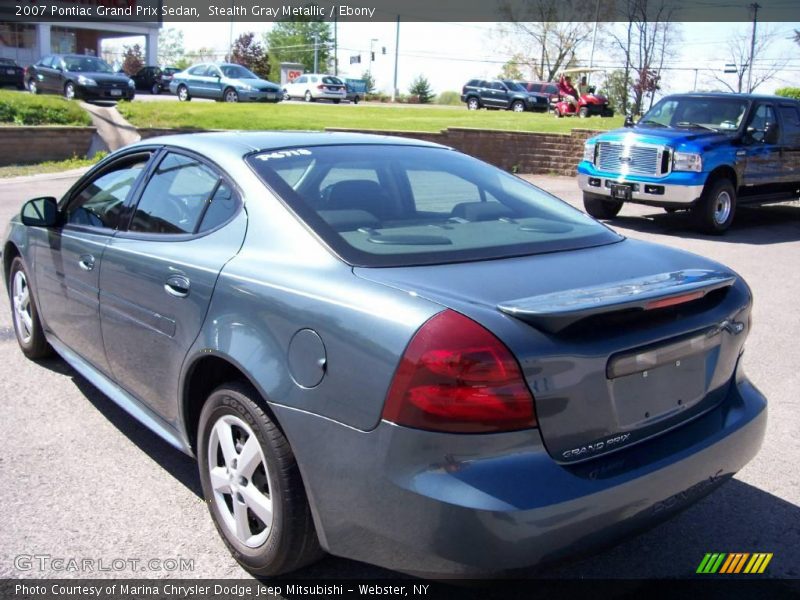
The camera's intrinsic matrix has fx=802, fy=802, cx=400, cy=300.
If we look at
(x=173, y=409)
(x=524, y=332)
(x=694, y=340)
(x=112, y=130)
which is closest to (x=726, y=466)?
(x=694, y=340)

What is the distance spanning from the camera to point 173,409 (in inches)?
130

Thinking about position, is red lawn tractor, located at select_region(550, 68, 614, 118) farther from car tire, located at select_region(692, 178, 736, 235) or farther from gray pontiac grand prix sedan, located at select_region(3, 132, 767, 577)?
gray pontiac grand prix sedan, located at select_region(3, 132, 767, 577)

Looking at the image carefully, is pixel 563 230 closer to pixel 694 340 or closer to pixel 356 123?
pixel 694 340

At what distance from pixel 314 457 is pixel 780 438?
2.91m

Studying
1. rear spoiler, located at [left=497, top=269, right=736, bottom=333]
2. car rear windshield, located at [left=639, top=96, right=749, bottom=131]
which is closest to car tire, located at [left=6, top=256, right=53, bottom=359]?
rear spoiler, located at [left=497, top=269, right=736, bottom=333]

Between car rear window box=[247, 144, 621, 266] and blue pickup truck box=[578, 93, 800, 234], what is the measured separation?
26.3ft

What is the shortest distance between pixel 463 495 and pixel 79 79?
90.4 feet

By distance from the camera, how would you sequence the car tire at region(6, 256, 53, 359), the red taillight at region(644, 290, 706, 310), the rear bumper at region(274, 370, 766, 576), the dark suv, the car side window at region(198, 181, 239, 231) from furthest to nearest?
the dark suv
the car tire at region(6, 256, 53, 359)
the car side window at region(198, 181, 239, 231)
the red taillight at region(644, 290, 706, 310)
the rear bumper at region(274, 370, 766, 576)

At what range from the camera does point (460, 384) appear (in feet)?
7.45

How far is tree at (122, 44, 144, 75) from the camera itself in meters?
65.0

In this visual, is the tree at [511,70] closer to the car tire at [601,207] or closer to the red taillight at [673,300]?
the car tire at [601,207]

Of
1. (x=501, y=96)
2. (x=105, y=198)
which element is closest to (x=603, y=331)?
(x=105, y=198)

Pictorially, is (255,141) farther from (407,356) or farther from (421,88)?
(421,88)

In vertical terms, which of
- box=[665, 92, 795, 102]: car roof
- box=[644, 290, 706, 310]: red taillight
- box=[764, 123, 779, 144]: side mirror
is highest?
box=[665, 92, 795, 102]: car roof
